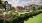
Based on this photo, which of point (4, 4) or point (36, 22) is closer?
point (36, 22)

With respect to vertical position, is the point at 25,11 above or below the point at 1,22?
above

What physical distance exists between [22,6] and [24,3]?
0.21ft

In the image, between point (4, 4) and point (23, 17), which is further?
point (4, 4)

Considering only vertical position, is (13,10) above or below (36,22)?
above

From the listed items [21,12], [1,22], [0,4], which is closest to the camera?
[1,22]

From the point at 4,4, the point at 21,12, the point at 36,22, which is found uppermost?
the point at 4,4

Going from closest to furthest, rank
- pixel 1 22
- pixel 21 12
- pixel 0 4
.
A: pixel 1 22 → pixel 21 12 → pixel 0 4

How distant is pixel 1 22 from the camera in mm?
1566

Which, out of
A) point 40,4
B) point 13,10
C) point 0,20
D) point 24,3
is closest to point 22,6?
point 24,3

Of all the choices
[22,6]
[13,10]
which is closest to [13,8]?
[13,10]

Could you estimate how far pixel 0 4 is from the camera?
1.78m

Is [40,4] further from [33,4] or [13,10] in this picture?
[13,10]

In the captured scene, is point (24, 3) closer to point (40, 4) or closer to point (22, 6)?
point (22, 6)

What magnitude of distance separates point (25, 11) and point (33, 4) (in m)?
0.20
